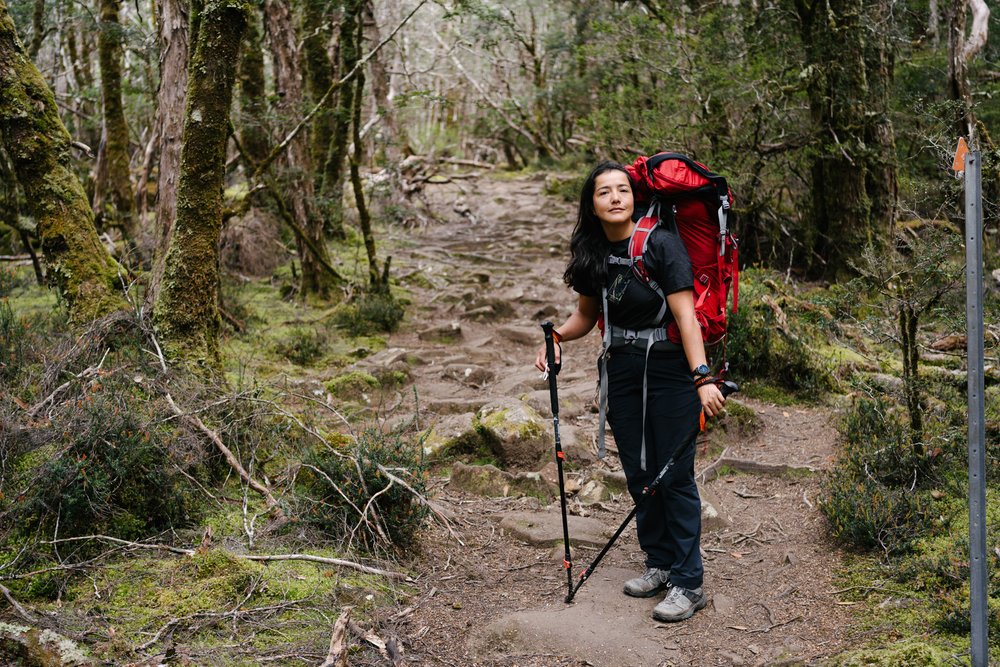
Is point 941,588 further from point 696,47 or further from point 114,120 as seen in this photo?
point 114,120

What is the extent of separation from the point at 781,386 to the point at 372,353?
452cm

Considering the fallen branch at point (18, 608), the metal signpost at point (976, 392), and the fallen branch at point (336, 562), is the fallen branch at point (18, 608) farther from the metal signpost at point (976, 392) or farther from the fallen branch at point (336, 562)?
the metal signpost at point (976, 392)

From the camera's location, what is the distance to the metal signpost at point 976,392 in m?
2.52

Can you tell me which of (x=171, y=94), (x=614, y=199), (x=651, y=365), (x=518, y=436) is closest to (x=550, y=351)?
(x=651, y=365)

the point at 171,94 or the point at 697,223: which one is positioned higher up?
the point at 171,94

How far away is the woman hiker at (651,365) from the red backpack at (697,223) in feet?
0.23

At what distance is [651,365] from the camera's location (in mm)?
3895

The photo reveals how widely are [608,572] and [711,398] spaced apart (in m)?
1.52

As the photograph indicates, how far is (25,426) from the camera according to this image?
4.35 m

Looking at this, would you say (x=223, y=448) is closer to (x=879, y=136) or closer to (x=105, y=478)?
(x=105, y=478)

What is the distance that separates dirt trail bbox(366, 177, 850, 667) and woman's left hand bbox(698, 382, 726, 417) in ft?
3.74

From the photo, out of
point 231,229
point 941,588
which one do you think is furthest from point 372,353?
point 941,588

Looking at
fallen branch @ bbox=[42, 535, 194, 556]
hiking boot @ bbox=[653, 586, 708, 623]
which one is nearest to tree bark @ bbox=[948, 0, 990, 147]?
hiking boot @ bbox=[653, 586, 708, 623]

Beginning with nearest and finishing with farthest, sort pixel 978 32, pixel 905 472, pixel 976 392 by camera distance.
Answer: pixel 976 392 < pixel 905 472 < pixel 978 32
